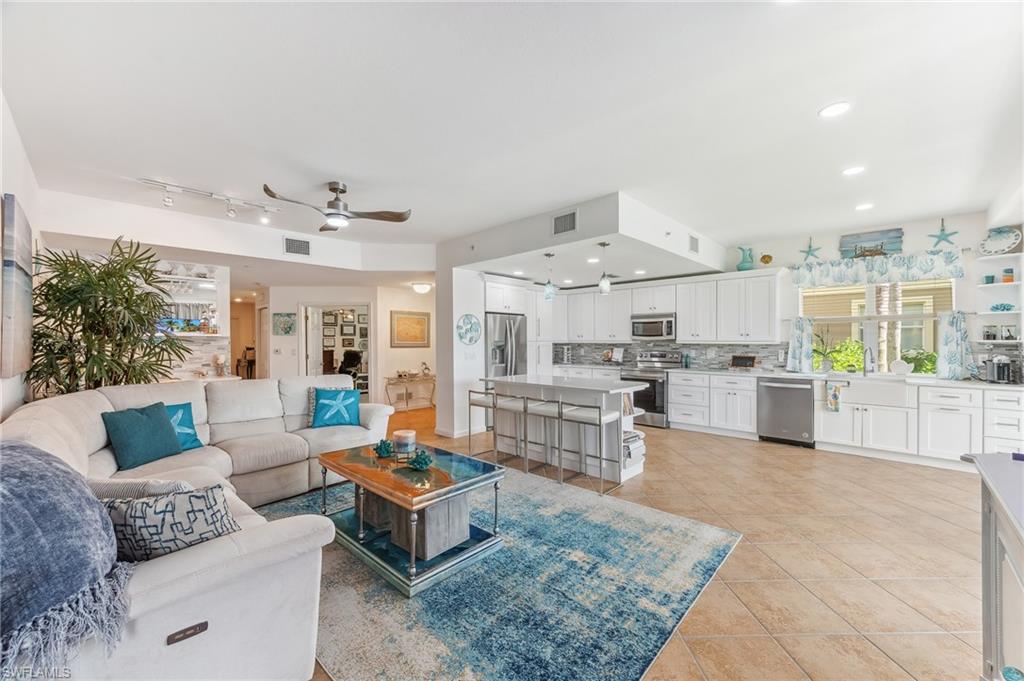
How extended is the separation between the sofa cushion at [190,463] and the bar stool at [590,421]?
2.63 meters

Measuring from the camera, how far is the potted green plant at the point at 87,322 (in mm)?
2895

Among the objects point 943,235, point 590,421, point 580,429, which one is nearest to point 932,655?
point 590,421

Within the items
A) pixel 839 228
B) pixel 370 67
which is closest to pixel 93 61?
pixel 370 67

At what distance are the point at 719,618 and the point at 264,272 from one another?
251 inches

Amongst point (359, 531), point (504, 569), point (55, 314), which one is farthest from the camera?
point (55, 314)

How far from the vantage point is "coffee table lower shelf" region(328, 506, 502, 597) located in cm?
220

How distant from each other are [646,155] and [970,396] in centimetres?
409

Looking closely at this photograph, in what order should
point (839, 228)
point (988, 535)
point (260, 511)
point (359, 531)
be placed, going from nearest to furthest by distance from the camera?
point (988, 535)
point (359, 531)
point (260, 511)
point (839, 228)

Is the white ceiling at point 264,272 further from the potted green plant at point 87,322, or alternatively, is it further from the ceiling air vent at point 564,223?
the ceiling air vent at point 564,223

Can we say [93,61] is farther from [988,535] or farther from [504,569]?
[988,535]

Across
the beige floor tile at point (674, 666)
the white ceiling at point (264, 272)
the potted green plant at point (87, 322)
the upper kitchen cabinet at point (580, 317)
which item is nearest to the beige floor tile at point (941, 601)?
the beige floor tile at point (674, 666)

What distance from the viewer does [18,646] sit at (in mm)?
965

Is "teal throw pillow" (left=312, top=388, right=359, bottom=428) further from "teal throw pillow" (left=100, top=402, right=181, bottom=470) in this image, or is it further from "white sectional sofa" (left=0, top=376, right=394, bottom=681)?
"white sectional sofa" (left=0, top=376, right=394, bottom=681)

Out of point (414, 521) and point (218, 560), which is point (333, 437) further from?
point (218, 560)
